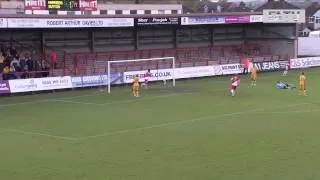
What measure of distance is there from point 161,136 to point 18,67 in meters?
20.5

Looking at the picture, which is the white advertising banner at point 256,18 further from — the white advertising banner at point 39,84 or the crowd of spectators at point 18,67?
the white advertising banner at point 39,84

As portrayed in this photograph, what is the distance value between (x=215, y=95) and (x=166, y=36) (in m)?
21.5

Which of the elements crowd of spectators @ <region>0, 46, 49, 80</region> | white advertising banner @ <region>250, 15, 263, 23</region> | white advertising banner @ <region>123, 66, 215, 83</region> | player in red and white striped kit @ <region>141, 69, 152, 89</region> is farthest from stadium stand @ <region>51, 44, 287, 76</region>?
player in red and white striped kit @ <region>141, 69, 152, 89</region>

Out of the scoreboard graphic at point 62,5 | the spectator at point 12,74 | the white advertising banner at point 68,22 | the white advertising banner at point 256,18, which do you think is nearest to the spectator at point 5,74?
the spectator at point 12,74

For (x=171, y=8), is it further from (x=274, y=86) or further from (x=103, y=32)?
(x=274, y=86)

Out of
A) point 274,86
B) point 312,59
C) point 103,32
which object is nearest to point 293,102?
point 274,86

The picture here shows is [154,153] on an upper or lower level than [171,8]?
lower

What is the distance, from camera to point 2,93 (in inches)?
1428

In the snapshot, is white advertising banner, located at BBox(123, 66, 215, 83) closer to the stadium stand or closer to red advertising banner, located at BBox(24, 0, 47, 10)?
the stadium stand

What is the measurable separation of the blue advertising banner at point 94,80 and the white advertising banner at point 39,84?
64cm

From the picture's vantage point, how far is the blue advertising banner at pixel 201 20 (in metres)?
51.9

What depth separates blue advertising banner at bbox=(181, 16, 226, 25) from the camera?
5191 cm

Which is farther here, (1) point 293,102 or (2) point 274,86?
(2) point 274,86

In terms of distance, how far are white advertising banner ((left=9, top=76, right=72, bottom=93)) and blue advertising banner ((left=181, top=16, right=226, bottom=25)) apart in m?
15.5
